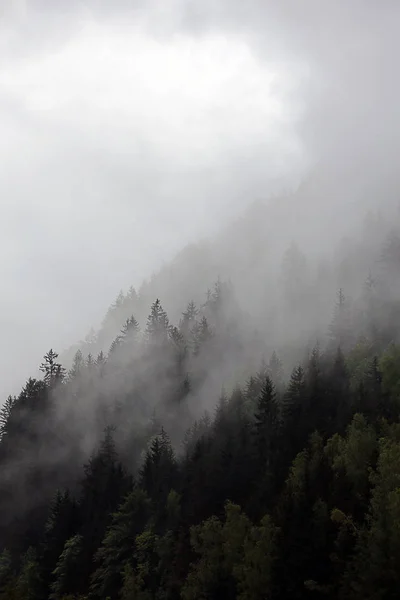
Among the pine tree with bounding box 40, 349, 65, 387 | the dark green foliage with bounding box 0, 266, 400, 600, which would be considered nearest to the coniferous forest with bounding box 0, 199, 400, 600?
the dark green foliage with bounding box 0, 266, 400, 600

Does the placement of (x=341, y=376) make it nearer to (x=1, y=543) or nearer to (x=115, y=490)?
(x=115, y=490)

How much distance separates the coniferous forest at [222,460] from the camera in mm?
74312

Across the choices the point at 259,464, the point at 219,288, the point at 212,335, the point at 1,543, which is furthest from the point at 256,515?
the point at 219,288

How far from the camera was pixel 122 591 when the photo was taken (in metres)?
86.9

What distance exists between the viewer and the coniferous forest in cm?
7431

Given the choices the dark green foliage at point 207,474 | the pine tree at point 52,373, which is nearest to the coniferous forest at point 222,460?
the dark green foliage at point 207,474

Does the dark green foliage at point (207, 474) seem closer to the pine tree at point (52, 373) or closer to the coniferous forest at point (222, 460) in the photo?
the coniferous forest at point (222, 460)

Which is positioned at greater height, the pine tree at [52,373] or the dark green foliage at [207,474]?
the pine tree at [52,373]

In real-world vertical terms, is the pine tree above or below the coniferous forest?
above

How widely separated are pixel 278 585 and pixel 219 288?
382ft

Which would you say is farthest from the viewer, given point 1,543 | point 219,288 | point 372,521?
point 219,288

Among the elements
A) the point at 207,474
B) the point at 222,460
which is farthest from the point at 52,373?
the point at 222,460

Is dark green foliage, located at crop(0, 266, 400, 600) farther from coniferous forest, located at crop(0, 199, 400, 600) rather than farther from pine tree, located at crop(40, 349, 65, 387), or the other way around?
pine tree, located at crop(40, 349, 65, 387)

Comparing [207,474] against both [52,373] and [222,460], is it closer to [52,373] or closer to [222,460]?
[222,460]
